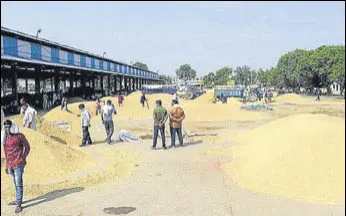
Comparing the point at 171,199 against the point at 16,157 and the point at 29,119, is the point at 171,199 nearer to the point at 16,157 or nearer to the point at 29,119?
the point at 16,157

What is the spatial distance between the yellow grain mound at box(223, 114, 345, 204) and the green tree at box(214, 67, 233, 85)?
105136mm

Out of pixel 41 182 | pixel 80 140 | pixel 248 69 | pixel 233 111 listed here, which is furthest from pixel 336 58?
pixel 248 69

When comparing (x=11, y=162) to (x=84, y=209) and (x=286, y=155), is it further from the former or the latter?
(x=286, y=155)

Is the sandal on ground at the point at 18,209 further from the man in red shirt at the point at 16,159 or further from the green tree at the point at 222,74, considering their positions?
the green tree at the point at 222,74

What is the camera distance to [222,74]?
122 m

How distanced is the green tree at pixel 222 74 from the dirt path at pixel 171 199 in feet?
350

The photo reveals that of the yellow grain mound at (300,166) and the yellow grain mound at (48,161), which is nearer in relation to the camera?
the yellow grain mound at (300,166)

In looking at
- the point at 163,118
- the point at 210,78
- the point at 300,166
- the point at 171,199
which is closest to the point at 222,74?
the point at 210,78

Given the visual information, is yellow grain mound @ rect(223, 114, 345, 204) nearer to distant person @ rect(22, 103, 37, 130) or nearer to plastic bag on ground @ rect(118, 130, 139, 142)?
plastic bag on ground @ rect(118, 130, 139, 142)

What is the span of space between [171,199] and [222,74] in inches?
4557

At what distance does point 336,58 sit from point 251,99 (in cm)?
1485

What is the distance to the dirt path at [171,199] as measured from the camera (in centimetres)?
654

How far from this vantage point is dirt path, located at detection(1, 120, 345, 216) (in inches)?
257

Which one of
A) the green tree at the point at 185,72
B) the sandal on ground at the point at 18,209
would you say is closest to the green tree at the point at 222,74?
the green tree at the point at 185,72
